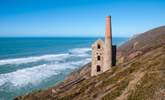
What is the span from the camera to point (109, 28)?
50.5 m

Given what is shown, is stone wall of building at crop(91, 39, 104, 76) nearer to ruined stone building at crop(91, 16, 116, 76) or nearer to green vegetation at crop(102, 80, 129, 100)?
ruined stone building at crop(91, 16, 116, 76)

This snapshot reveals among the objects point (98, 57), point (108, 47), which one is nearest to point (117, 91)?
point (108, 47)

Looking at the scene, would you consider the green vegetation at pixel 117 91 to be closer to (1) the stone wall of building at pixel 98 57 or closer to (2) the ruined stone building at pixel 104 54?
(2) the ruined stone building at pixel 104 54

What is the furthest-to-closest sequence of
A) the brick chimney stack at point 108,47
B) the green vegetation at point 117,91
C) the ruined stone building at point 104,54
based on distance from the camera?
the ruined stone building at point 104,54 → the brick chimney stack at point 108,47 → the green vegetation at point 117,91

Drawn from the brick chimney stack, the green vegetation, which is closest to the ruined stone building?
the brick chimney stack

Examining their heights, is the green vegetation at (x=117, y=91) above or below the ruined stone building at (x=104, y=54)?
below

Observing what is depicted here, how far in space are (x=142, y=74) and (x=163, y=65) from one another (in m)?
3.55

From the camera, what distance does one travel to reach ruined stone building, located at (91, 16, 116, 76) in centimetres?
4950

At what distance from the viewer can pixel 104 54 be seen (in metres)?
50.0

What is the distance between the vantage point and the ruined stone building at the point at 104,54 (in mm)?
49500

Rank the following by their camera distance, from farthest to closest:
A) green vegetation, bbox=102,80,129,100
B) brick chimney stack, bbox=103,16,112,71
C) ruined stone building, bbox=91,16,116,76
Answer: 1. ruined stone building, bbox=91,16,116,76
2. brick chimney stack, bbox=103,16,112,71
3. green vegetation, bbox=102,80,129,100

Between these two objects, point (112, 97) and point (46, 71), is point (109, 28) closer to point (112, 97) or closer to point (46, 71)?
point (112, 97)

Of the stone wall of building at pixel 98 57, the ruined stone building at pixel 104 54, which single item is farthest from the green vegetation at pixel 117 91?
the stone wall of building at pixel 98 57

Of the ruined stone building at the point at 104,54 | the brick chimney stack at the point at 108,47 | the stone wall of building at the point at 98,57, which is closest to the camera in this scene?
the brick chimney stack at the point at 108,47
